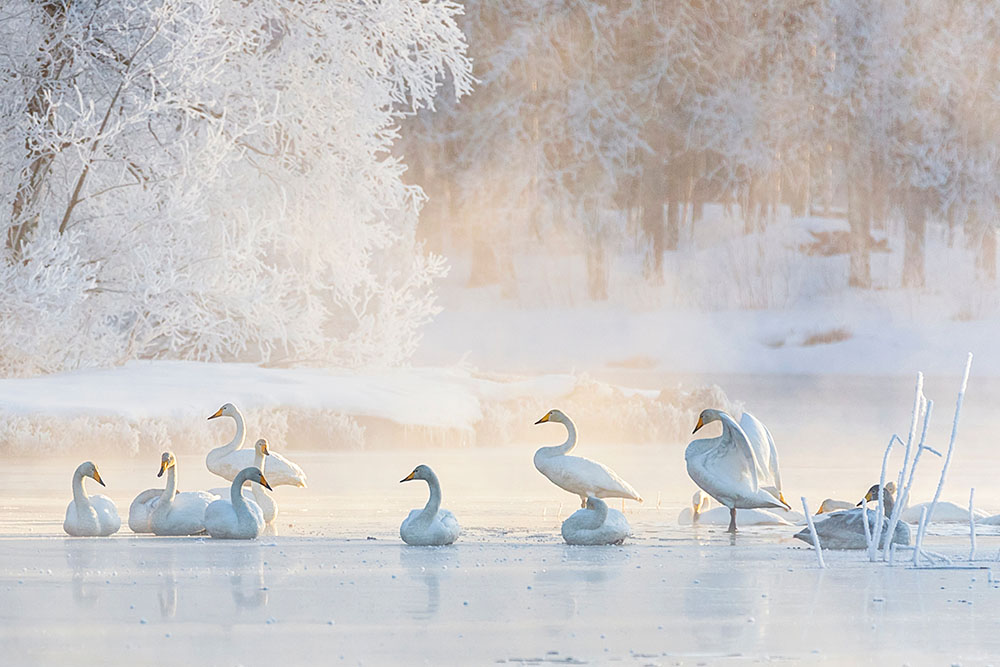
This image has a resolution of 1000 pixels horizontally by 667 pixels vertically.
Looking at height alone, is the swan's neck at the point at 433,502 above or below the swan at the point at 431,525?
above

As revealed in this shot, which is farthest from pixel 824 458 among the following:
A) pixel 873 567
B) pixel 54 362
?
pixel 873 567

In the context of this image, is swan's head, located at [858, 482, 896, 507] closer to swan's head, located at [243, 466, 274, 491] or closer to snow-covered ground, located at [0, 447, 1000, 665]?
snow-covered ground, located at [0, 447, 1000, 665]

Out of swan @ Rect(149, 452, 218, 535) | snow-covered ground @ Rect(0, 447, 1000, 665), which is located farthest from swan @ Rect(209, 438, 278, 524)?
swan @ Rect(149, 452, 218, 535)

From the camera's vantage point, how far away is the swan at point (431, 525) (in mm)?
8336

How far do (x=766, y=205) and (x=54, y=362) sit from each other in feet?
62.5

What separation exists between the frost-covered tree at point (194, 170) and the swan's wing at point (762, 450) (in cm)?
620

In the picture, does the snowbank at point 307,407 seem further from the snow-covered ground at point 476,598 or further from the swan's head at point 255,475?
the swan's head at point 255,475

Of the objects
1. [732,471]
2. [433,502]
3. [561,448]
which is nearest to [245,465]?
[561,448]

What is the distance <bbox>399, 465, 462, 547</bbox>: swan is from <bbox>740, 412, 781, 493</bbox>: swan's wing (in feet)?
5.95

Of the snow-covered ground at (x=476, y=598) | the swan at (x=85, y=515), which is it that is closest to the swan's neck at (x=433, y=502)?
the snow-covered ground at (x=476, y=598)

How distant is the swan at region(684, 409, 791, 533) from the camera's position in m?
9.15

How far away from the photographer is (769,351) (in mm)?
30719

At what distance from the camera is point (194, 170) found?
589 inches

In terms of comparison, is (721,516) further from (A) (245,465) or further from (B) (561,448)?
(A) (245,465)
